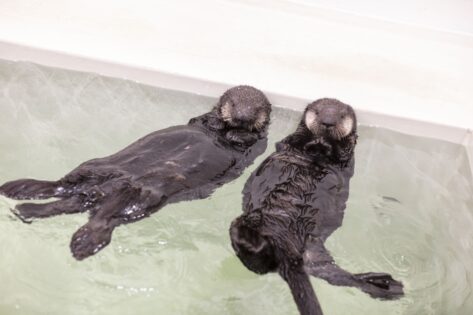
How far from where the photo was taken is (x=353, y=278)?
2.66m

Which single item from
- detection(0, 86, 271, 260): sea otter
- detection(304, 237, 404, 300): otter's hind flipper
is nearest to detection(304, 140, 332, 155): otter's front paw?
detection(0, 86, 271, 260): sea otter

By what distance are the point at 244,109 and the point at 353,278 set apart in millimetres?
1120

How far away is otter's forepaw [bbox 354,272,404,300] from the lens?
2.67 meters

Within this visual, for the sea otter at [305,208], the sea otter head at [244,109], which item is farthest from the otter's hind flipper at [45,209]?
the sea otter head at [244,109]

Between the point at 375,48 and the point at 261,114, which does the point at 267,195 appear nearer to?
the point at 261,114

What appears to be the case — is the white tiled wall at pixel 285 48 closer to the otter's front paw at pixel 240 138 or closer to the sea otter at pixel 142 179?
the otter's front paw at pixel 240 138

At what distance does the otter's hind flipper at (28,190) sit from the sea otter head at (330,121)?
1325mm

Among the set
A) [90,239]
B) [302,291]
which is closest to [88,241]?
[90,239]

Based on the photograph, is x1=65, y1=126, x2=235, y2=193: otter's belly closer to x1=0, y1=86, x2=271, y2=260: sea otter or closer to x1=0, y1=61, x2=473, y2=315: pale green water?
x1=0, y1=86, x2=271, y2=260: sea otter

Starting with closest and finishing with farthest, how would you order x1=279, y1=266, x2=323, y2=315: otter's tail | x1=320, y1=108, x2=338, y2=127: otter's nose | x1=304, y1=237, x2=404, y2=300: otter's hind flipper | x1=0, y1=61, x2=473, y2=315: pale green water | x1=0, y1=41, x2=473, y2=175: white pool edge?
x1=279, y1=266, x2=323, y2=315: otter's tail < x1=304, y1=237, x2=404, y2=300: otter's hind flipper < x1=0, y1=61, x2=473, y2=315: pale green water < x1=320, y1=108, x2=338, y2=127: otter's nose < x1=0, y1=41, x2=473, y2=175: white pool edge

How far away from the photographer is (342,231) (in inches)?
126

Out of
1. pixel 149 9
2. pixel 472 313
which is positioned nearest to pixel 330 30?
pixel 149 9

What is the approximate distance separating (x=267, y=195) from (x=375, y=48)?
1.76 metres

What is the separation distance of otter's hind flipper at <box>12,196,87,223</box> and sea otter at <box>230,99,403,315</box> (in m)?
0.64
